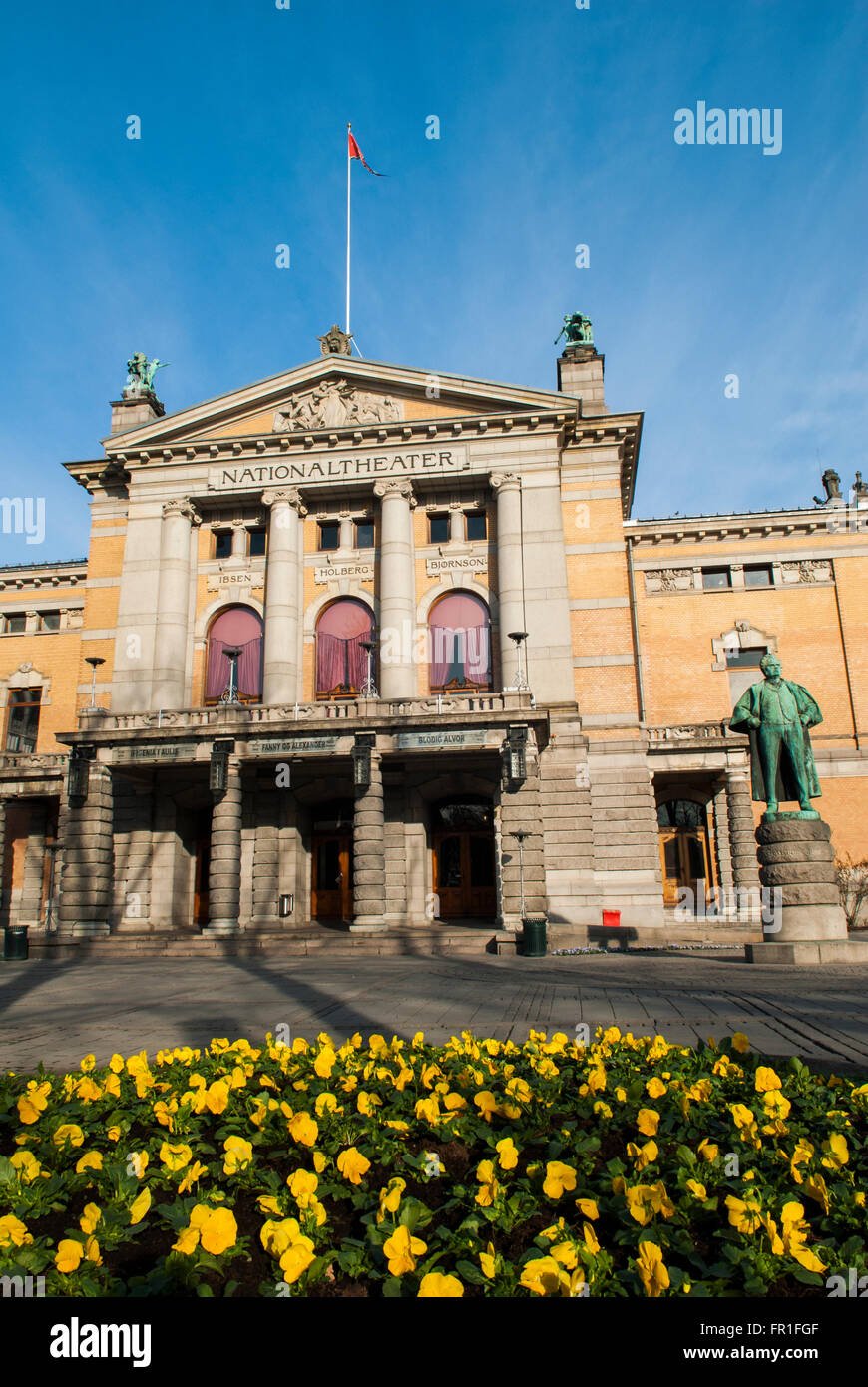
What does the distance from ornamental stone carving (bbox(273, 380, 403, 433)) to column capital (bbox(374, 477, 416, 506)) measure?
9.93 ft

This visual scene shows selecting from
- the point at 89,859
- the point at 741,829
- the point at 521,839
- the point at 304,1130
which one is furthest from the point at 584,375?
the point at 304,1130

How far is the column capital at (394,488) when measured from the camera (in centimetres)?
3322

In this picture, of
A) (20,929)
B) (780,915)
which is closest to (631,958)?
(780,915)

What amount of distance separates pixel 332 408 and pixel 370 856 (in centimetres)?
1873

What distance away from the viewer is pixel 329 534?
35.3 meters

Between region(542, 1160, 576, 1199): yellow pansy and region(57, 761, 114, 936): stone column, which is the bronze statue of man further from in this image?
region(57, 761, 114, 936): stone column

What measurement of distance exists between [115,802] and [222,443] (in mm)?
14860

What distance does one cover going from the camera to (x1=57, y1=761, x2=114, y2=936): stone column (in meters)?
28.7

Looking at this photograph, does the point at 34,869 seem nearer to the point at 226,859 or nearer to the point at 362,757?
the point at 226,859

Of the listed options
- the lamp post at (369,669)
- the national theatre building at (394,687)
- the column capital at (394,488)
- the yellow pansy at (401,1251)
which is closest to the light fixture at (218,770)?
the national theatre building at (394,687)

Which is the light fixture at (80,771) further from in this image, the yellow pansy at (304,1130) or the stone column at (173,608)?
the yellow pansy at (304,1130)

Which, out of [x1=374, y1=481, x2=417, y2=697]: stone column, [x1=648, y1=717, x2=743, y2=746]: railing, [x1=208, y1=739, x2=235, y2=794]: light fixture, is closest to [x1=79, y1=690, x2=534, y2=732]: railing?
Answer: [x1=208, y1=739, x2=235, y2=794]: light fixture
